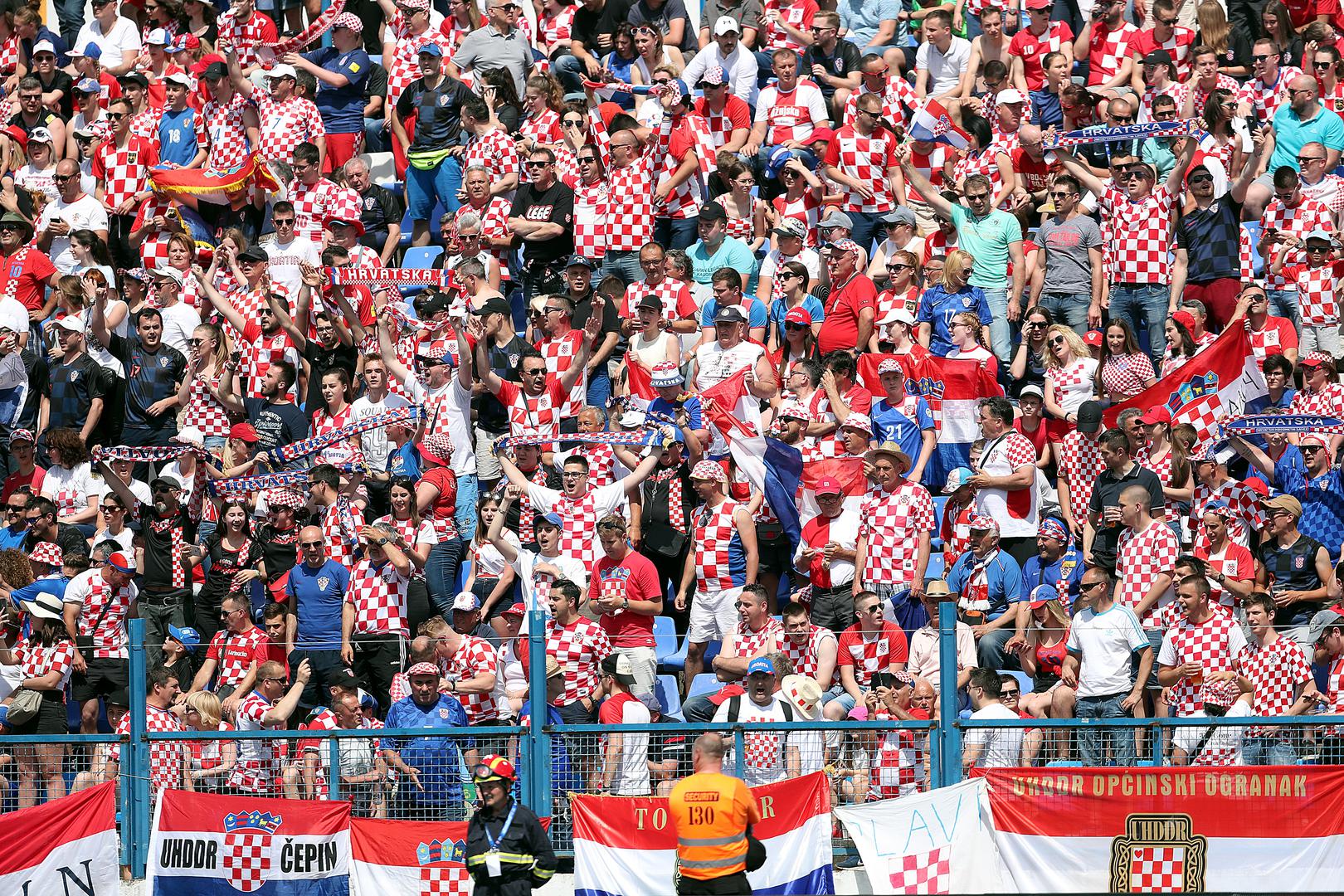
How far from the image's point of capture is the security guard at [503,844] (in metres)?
12.0

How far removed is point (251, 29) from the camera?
Answer: 73.9 ft

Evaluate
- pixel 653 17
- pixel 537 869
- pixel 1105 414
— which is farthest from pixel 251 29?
pixel 537 869

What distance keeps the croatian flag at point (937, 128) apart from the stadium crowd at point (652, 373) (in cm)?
4

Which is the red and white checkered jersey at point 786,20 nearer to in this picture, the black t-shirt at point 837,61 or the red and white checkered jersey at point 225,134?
the black t-shirt at point 837,61

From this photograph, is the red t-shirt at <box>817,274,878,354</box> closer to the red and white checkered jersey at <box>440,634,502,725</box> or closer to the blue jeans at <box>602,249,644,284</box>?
the blue jeans at <box>602,249,644,284</box>

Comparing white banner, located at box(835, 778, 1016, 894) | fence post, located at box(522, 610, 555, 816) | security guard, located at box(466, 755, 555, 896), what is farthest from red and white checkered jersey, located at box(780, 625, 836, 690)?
security guard, located at box(466, 755, 555, 896)

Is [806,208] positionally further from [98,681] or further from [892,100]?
[98,681]

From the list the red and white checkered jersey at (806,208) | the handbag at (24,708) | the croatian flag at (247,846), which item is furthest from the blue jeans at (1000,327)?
the handbag at (24,708)

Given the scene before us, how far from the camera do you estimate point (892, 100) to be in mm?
20609

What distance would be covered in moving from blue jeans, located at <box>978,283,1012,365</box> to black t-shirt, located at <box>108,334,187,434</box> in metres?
6.84

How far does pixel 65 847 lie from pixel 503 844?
9.91 feet

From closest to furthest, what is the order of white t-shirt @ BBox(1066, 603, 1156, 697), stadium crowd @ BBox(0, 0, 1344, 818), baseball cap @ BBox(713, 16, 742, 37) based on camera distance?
white t-shirt @ BBox(1066, 603, 1156, 697) < stadium crowd @ BBox(0, 0, 1344, 818) < baseball cap @ BBox(713, 16, 742, 37)

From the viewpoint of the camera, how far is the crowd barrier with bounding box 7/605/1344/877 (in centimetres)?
1284

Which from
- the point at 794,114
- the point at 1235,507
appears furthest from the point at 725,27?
the point at 1235,507
